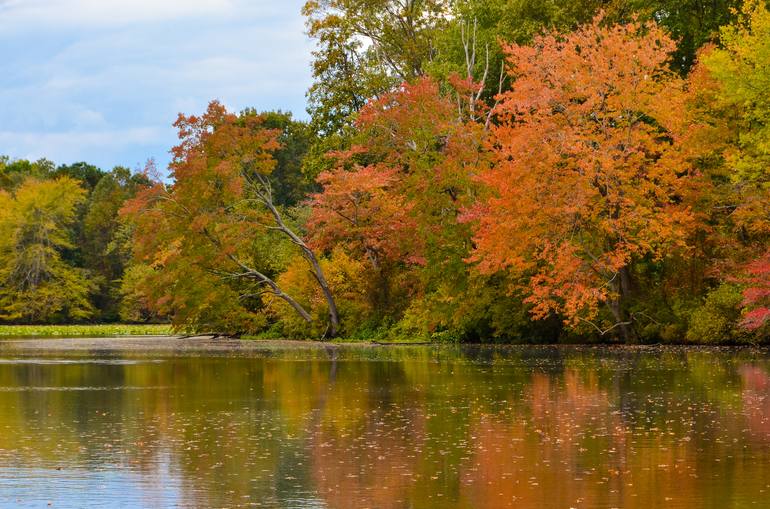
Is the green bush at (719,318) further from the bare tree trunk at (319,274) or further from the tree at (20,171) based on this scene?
the tree at (20,171)

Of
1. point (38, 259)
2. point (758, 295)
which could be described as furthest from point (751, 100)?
point (38, 259)

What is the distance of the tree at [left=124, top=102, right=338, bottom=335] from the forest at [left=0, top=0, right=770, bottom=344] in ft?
0.39

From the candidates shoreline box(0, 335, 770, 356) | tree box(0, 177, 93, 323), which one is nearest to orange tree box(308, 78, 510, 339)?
shoreline box(0, 335, 770, 356)

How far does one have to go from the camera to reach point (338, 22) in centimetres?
7038

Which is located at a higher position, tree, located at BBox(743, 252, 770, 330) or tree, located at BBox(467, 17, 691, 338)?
tree, located at BBox(467, 17, 691, 338)

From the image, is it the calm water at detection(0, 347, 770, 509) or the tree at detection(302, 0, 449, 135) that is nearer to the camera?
the calm water at detection(0, 347, 770, 509)

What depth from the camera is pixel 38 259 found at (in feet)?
327

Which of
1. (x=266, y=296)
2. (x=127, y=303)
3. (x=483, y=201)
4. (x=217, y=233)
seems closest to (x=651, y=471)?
(x=483, y=201)

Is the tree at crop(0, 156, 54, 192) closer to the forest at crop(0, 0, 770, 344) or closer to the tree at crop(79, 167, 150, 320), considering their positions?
the tree at crop(79, 167, 150, 320)

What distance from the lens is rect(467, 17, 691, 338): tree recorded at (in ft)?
143

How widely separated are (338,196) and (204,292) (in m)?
9.00

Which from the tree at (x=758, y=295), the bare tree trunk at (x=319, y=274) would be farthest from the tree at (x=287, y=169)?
the tree at (x=758, y=295)

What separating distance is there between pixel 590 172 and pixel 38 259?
6759 cm

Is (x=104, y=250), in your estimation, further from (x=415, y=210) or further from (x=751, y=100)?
(x=751, y=100)
